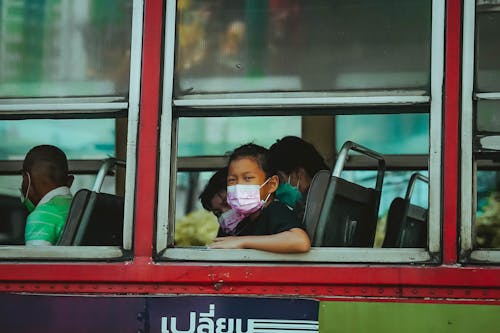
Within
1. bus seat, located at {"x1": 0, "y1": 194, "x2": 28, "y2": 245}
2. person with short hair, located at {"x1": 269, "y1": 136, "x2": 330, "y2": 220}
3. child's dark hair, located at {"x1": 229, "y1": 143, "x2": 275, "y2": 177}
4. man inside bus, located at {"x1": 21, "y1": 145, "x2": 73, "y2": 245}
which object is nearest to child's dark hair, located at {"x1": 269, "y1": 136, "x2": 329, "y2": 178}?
person with short hair, located at {"x1": 269, "y1": 136, "x2": 330, "y2": 220}

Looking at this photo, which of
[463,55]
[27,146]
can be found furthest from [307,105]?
[27,146]

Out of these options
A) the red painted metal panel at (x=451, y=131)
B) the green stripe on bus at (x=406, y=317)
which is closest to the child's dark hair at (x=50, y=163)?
the green stripe on bus at (x=406, y=317)

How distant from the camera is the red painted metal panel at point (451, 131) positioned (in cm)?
310

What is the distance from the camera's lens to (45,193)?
3.94 m

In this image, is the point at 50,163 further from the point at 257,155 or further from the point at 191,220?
the point at 191,220

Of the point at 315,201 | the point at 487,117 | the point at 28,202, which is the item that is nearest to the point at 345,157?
the point at 315,201

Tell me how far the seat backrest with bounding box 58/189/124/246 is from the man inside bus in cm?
6

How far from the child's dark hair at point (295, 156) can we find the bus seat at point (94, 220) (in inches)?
28.8

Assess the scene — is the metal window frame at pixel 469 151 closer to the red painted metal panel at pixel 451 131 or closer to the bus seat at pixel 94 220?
the red painted metal panel at pixel 451 131

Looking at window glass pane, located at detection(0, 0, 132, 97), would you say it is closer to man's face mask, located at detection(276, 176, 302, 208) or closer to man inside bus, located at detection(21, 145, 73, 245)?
man inside bus, located at detection(21, 145, 73, 245)

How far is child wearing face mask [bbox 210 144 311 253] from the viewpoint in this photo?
3.23 metres

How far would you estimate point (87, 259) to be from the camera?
3.36m

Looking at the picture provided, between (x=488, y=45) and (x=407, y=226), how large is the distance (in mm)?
1092

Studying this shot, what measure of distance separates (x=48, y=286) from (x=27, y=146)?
4.89 feet
